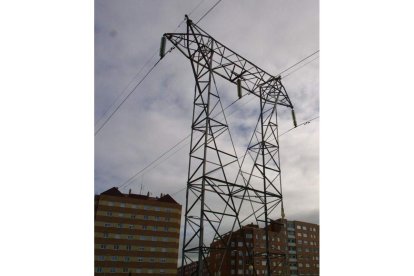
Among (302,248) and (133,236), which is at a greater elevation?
(133,236)

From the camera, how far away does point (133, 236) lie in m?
67.6

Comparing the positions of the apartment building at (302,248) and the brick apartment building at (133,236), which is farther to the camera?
the apartment building at (302,248)

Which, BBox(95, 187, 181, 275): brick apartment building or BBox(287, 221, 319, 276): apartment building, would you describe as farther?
BBox(287, 221, 319, 276): apartment building

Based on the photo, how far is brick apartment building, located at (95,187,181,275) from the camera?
6462cm

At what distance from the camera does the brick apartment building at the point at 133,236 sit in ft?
212

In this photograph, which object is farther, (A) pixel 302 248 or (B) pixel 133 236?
(A) pixel 302 248
